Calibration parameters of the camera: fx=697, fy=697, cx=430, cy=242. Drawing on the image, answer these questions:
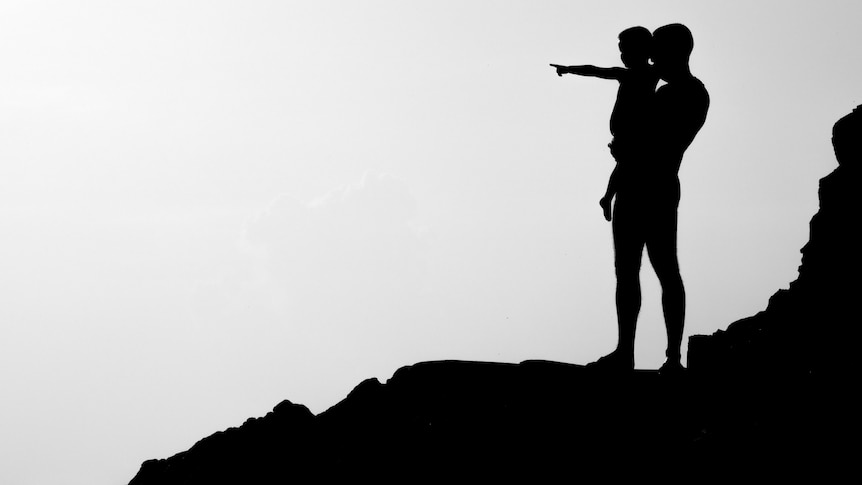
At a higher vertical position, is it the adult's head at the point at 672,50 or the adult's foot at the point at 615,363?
the adult's head at the point at 672,50

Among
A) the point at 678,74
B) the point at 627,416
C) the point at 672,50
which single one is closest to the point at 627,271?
the point at 627,416

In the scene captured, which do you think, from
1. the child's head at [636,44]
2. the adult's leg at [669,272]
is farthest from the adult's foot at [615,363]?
the child's head at [636,44]

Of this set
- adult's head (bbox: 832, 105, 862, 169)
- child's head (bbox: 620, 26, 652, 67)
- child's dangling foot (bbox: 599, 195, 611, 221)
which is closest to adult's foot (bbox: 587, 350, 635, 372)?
child's dangling foot (bbox: 599, 195, 611, 221)

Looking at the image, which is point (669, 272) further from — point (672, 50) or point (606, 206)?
point (672, 50)

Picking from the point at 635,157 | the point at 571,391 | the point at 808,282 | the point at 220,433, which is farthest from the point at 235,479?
the point at 808,282

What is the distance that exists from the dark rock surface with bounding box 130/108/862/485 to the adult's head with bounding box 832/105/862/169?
22 mm

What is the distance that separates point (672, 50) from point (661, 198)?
65.4 inches

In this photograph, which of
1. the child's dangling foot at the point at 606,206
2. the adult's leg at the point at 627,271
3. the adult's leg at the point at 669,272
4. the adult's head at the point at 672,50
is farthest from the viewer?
the child's dangling foot at the point at 606,206

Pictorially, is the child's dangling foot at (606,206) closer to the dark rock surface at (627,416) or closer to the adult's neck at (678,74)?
the adult's neck at (678,74)

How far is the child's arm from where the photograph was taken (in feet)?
26.5

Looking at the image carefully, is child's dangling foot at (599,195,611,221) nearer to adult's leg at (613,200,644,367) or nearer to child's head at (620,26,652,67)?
adult's leg at (613,200,644,367)

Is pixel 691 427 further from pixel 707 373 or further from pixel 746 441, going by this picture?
pixel 707 373

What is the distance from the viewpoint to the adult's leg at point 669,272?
805 centimetres

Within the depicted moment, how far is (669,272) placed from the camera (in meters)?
8.12
